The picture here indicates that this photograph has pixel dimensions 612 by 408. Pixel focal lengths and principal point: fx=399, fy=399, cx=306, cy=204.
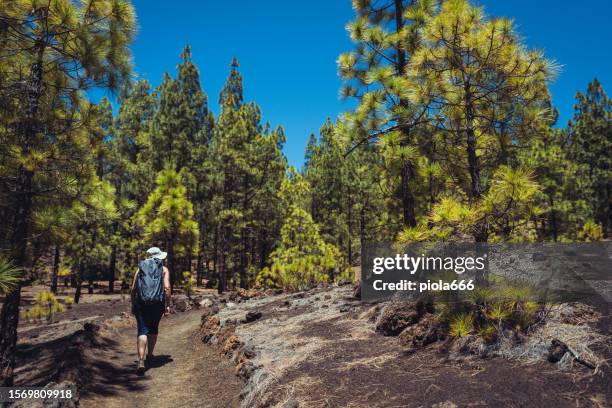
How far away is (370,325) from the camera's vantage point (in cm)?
714

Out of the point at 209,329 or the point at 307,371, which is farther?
the point at 209,329

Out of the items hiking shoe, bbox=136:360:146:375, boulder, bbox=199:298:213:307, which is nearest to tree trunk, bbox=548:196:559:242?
boulder, bbox=199:298:213:307

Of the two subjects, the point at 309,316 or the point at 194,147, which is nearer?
the point at 309,316

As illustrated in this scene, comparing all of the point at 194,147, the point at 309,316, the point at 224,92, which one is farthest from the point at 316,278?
the point at 224,92

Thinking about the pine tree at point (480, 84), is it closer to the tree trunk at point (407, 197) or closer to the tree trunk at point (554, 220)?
the tree trunk at point (407, 197)

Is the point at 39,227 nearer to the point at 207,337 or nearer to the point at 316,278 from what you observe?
the point at 207,337

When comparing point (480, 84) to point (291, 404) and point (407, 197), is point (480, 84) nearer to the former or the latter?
point (407, 197)

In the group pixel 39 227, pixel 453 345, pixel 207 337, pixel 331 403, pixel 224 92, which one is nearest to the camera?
pixel 331 403

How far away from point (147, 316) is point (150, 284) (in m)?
0.56

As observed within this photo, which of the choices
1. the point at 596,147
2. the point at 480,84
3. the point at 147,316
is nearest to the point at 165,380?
the point at 147,316

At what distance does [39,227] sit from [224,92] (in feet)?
99.3

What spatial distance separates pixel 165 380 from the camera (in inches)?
261

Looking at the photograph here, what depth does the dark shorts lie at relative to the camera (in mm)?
6738

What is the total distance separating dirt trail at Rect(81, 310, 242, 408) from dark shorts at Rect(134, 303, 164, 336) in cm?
78
